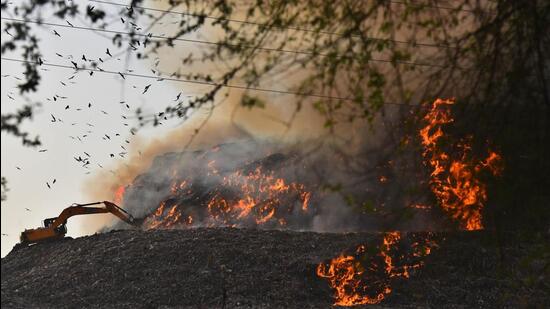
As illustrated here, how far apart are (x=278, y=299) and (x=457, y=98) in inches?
362

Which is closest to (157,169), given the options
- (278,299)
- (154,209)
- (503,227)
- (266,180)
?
(154,209)

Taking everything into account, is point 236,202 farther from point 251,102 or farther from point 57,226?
point 251,102

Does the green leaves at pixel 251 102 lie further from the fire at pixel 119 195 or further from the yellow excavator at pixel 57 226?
the fire at pixel 119 195

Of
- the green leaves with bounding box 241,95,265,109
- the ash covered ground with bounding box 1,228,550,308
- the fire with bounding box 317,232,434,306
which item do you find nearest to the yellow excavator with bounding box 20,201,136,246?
the ash covered ground with bounding box 1,228,550,308

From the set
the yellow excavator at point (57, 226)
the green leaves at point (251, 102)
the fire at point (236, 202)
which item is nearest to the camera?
the green leaves at point (251, 102)

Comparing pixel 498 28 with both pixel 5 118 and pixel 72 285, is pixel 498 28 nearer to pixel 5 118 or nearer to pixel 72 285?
pixel 5 118

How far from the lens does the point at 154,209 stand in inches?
1160

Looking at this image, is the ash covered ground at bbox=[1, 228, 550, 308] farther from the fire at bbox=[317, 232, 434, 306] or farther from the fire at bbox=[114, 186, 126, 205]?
the fire at bbox=[114, 186, 126, 205]

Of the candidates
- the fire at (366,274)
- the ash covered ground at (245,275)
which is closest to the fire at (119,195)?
the ash covered ground at (245,275)

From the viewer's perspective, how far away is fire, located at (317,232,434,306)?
1530 centimetres

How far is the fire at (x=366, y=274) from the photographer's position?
15.3 m

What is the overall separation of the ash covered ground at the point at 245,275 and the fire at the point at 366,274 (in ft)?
0.69

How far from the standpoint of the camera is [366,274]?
51.6 ft

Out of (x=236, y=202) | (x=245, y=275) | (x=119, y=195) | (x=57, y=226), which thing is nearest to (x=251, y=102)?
(x=245, y=275)
